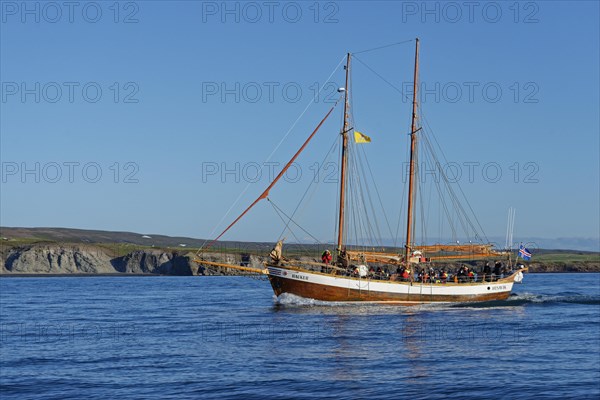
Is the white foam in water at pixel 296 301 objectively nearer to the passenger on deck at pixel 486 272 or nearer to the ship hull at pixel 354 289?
the ship hull at pixel 354 289

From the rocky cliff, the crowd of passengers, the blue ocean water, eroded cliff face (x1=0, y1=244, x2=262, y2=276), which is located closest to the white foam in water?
the blue ocean water

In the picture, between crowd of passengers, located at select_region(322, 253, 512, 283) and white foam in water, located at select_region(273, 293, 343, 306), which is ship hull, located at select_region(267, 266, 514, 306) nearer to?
white foam in water, located at select_region(273, 293, 343, 306)

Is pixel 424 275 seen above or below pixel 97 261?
above

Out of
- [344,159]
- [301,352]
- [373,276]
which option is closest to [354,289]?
[373,276]

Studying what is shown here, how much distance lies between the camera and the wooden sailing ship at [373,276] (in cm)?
6775

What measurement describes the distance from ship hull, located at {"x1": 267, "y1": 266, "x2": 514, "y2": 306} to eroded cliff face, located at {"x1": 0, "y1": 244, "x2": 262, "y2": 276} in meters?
81.0

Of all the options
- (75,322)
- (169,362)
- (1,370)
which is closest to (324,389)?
(169,362)

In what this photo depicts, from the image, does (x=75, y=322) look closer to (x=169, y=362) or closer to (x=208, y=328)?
(x=208, y=328)

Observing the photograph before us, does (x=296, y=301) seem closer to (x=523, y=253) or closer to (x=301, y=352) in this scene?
(x=523, y=253)

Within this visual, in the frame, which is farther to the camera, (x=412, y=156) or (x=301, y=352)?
(x=412, y=156)

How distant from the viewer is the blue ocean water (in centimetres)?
3008

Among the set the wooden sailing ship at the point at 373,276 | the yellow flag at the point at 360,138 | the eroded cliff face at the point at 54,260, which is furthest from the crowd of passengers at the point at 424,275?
the eroded cliff face at the point at 54,260

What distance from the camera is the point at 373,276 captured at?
233 ft

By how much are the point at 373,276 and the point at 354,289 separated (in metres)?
3.40
